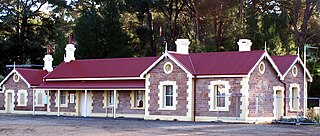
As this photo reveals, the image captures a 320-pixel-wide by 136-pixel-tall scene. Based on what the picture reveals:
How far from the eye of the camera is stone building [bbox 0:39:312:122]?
31.9 m

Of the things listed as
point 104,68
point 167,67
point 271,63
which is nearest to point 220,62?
point 271,63

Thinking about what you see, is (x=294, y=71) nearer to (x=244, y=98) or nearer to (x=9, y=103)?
(x=244, y=98)

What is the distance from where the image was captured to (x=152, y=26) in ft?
197

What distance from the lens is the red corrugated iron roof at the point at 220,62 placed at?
32.0m

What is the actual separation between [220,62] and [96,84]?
372 inches

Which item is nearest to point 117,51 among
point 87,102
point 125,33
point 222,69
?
point 125,33

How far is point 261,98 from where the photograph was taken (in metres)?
32.5

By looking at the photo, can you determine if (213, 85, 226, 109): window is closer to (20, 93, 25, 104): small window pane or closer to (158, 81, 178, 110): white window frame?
(158, 81, 178, 110): white window frame

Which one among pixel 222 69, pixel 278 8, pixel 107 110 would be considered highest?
pixel 278 8

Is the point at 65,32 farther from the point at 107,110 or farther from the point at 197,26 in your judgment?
the point at 107,110

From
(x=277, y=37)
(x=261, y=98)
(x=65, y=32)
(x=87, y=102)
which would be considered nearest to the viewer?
(x=261, y=98)

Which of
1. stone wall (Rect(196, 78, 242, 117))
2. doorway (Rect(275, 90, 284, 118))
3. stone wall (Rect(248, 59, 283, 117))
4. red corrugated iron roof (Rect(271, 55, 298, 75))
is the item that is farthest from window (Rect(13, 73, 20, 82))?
doorway (Rect(275, 90, 284, 118))

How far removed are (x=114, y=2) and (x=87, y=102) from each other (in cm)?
1703

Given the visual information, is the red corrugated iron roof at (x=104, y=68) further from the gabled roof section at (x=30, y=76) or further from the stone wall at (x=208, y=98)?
the stone wall at (x=208, y=98)
